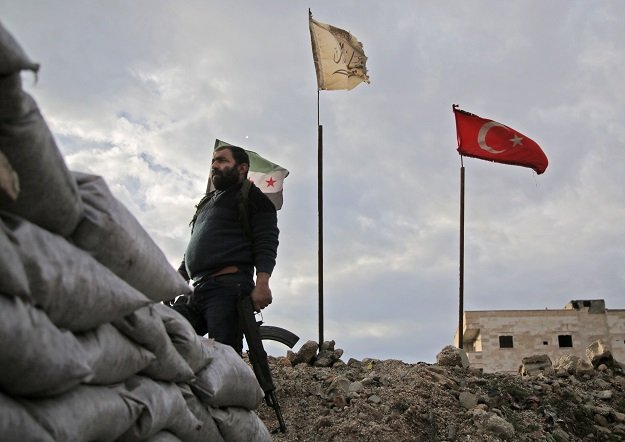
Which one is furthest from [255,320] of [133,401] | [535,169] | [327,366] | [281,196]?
[535,169]

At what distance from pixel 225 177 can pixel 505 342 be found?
85.5 feet

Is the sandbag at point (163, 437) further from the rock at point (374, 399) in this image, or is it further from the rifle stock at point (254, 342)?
the rock at point (374, 399)

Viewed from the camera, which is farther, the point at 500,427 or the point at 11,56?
the point at 500,427

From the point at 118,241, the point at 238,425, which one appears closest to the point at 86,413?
the point at 118,241

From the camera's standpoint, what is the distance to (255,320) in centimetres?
447

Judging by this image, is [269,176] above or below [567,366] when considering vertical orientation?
above

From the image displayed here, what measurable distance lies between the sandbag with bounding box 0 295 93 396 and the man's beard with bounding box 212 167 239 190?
2.98 m

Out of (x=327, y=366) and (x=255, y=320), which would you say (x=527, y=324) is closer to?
(x=327, y=366)

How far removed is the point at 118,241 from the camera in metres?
2.25

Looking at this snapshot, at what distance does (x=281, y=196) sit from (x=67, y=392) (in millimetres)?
7306

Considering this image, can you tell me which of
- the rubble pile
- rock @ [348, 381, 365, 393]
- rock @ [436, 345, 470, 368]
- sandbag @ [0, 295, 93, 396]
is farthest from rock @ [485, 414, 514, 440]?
sandbag @ [0, 295, 93, 396]

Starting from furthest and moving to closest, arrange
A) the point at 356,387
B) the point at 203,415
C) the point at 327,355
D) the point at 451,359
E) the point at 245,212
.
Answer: the point at 327,355 < the point at 451,359 < the point at 356,387 < the point at 245,212 < the point at 203,415

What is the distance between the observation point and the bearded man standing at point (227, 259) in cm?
444

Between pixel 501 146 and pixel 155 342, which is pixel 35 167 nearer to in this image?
pixel 155 342
